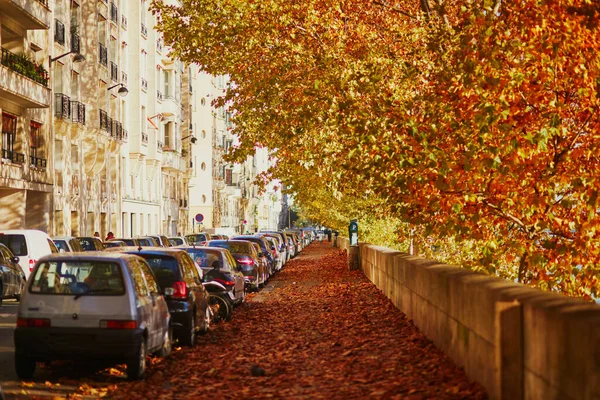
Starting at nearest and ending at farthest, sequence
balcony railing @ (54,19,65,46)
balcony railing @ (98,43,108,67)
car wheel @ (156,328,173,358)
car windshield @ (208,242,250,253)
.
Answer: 1. car wheel @ (156,328,173,358)
2. car windshield @ (208,242,250,253)
3. balcony railing @ (54,19,65,46)
4. balcony railing @ (98,43,108,67)

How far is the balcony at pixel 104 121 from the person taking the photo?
171 ft

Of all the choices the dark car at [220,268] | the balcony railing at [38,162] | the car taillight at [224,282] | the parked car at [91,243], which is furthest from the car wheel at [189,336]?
the balcony railing at [38,162]

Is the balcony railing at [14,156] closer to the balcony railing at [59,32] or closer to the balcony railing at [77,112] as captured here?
the balcony railing at [59,32]

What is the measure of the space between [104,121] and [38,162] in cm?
1131

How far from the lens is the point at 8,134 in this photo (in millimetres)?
39031

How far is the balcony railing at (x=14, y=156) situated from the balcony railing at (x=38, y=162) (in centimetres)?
143

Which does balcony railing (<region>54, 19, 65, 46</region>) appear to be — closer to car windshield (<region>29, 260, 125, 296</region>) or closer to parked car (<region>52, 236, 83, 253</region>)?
parked car (<region>52, 236, 83, 253</region>)

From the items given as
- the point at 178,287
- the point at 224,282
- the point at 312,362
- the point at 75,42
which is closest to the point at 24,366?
the point at 312,362

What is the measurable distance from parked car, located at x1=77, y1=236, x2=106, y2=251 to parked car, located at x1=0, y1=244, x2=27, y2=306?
22.4 ft

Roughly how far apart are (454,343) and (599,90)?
4.97 metres

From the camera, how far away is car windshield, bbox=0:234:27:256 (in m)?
26.5

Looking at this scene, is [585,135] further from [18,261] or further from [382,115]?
[18,261]

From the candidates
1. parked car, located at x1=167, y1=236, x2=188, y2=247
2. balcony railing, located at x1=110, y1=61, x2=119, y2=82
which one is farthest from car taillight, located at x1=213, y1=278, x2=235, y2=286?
balcony railing, located at x1=110, y1=61, x2=119, y2=82

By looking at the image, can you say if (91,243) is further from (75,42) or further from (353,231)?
(75,42)
